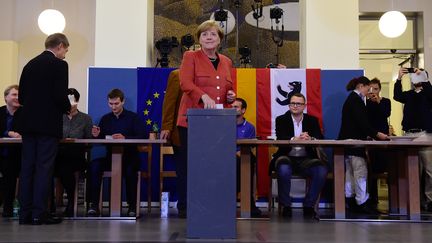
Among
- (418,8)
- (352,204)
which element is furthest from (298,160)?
(418,8)

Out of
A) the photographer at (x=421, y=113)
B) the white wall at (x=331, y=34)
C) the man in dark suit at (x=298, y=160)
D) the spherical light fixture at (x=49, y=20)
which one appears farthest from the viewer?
the spherical light fixture at (x=49, y=20)

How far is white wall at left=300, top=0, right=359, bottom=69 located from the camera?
20.9 ft

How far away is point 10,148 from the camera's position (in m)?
4.82

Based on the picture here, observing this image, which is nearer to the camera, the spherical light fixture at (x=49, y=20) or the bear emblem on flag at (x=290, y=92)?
the bear emblem on flag at (x=290, y=92)

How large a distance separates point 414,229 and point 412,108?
2.22 metres

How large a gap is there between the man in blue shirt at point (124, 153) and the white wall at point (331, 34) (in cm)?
239

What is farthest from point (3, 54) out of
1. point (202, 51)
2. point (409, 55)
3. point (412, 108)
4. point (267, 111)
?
point (409, 55)

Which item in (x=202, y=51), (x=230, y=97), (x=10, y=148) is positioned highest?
(x=202, y=51)

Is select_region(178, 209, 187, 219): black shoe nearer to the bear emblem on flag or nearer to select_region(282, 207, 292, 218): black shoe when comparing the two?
select_region(282, 207, 292, 218): black shoe

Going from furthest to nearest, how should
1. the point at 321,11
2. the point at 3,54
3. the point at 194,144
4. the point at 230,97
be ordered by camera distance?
1. the point at 3,54
2. the point at 321,11
3. the point at 230,97
4. the point at 194,144

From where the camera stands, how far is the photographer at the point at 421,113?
18.7 ft

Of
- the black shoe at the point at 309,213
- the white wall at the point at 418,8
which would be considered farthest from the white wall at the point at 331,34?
the white wall at the point at 418,8

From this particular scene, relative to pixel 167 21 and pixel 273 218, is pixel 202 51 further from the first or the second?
pixel 167 21

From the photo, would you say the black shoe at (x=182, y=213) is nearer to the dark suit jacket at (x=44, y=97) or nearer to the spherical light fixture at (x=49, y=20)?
the dark suit jacket at (x=44, y=97)
